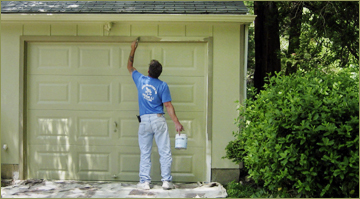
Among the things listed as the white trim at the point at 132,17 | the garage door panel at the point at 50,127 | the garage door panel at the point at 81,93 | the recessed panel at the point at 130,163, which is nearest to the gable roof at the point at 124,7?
the white trim at the point at 132,17

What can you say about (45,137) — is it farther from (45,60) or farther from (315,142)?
(315,142)

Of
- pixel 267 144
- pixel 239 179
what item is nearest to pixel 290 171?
pixel 267 144

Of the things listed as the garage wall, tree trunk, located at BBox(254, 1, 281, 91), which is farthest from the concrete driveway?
tree trunk, located at BBox(254, 1, 281, 91)

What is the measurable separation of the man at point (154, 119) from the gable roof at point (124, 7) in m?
1.22

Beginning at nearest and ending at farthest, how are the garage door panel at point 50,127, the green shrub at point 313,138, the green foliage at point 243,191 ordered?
the green shrub at point 313,138 → the green foliage at point 243,191 → the garage door panel at point 50,127

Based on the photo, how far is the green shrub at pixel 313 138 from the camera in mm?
4652

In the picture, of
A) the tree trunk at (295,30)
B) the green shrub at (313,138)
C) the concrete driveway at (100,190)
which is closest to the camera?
the green shrub at (313,138)

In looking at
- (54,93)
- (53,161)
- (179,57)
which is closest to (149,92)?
(179,57)

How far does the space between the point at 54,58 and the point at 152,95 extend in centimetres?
209

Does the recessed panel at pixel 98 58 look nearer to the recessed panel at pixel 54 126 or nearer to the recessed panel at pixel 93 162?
the recessed panel at pixel 54 126

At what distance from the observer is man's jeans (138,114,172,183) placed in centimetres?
630

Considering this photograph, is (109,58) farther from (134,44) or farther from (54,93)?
(54,93)

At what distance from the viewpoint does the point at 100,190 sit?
6.31 m

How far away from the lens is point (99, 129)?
7.11 m
